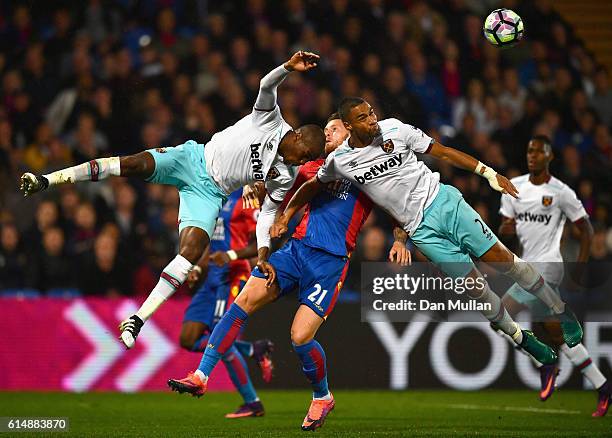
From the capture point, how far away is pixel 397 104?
1580 centimetres

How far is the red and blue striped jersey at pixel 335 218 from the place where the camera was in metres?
8.85

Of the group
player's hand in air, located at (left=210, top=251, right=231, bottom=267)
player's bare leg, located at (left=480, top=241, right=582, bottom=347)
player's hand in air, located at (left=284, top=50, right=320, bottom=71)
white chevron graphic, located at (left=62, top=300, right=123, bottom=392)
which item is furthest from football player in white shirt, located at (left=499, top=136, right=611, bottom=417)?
white chevron graphic, located at (left=62, top=300, right=123, bottom=392)

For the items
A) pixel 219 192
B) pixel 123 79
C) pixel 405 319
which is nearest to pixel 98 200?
pixel 123 79

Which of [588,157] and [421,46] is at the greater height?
[421,46]

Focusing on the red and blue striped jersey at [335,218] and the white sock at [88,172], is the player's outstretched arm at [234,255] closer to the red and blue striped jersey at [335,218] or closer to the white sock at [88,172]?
the red and blue striped jersey at [335,218]

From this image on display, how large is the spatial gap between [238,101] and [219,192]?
21.1ft

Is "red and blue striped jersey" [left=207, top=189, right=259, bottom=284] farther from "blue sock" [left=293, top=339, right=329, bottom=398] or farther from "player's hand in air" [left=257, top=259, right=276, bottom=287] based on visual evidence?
"blue sock" [left=293, top=339, right=329, bottom=398]

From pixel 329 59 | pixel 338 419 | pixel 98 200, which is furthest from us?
pixel 329 59

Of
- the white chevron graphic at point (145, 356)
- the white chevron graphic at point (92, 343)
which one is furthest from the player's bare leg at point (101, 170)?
the white chevron graphic at point (92, 343)

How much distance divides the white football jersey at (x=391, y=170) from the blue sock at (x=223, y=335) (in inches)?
51.4

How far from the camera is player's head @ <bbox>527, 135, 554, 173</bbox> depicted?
1114cm

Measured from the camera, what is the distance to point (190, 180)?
8859mm

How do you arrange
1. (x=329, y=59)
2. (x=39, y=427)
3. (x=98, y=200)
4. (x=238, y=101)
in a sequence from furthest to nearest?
1. (x=329, y=59)
2. (x=238, y=101)
3. (x=98, y=200)
4. (x=39, y=427)

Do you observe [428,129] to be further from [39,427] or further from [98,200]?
[39,427]
